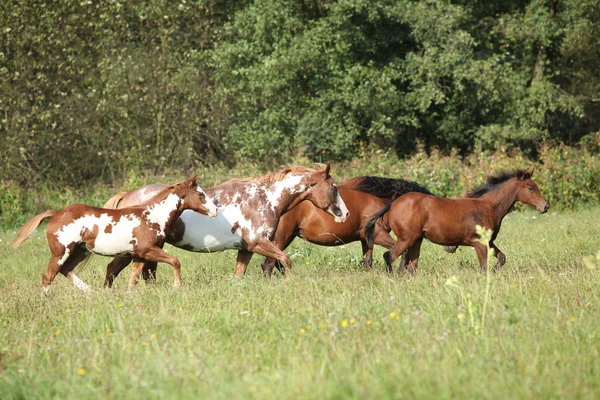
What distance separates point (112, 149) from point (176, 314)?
68.5 ft

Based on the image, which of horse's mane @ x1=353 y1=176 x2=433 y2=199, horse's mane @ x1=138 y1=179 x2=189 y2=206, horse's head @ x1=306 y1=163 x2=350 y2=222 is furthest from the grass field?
horse's mane @ x1=353 y1=176 x2=433 y2=199

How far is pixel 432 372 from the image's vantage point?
16.2 feet

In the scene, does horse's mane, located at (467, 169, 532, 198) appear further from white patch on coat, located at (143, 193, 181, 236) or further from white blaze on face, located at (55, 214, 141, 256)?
white blaze on face, located at (55, 214, 141, 256)

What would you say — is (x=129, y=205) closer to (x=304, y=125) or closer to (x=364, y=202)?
(x=364, y=202)

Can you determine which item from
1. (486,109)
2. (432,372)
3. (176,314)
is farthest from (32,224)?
(486,109)

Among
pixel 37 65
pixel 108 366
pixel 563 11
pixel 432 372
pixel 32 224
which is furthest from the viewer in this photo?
pixel 563 11

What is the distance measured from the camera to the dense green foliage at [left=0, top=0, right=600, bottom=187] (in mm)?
24953

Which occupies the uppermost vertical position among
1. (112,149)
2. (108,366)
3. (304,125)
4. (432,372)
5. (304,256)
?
(432,372)

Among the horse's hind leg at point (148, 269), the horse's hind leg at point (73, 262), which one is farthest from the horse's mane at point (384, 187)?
the horse's hind leg at point (73, 262)

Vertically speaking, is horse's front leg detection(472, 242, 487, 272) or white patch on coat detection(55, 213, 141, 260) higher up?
white patch on coat detection(55, 213, 141, 260)

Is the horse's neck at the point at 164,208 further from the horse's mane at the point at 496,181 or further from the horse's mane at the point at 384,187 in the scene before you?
the horse's mane at the point at 496,181

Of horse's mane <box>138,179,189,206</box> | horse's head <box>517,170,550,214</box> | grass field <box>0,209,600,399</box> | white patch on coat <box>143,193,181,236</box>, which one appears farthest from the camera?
horse's head <box>517,170,550,214</box>

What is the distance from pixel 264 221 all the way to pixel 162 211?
1.35 meters

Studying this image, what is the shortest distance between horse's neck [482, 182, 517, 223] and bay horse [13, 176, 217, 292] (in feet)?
12.5
